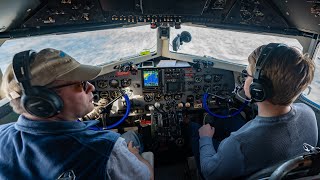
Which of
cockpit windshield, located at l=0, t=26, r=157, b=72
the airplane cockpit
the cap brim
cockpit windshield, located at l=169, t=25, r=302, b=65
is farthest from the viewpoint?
cockpit windshield, located at l=169, t=25, r=302, b=65

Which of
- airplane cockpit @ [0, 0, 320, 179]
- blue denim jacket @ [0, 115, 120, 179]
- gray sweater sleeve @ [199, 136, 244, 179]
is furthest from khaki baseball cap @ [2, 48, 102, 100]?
airplane cockpit @ [0, 0, 320, 179]

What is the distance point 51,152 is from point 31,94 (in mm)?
259

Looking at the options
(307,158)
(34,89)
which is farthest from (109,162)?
(307,158)

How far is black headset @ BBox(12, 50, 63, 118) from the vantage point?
0.93m

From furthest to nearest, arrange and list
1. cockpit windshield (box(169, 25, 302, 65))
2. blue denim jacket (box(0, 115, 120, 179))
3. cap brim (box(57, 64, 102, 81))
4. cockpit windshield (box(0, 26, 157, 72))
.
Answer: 1. cockpit windshield (box(169, 25, 302, 65))
2. cockpit windshield (box(0, 26, 157, 72))
3. cap brim (box(57, 64, 102, 81))
4. blue denim jacket (box(0, 115, 120, 179))

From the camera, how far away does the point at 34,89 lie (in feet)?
3.09

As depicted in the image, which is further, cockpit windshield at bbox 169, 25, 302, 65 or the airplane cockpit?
cockpit windshield at bbox 169, 25, 302, 65

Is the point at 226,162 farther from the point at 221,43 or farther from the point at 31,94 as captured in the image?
the point at 221,43

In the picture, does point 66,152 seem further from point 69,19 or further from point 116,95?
point 116,95

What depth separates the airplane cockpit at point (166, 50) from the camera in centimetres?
219

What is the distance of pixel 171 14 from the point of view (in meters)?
2.34

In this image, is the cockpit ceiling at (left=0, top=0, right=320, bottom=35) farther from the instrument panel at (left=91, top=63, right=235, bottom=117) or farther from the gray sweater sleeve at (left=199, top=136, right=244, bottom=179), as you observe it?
the gray sweater sleeve at (left=199, top=136, right=244, bottom=179)

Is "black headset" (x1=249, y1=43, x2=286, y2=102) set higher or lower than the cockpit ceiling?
lower

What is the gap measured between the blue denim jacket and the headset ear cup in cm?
4
